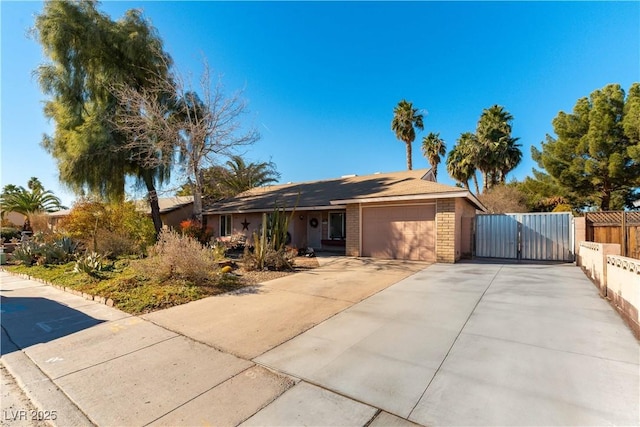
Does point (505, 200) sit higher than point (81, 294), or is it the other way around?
point (505, 200)

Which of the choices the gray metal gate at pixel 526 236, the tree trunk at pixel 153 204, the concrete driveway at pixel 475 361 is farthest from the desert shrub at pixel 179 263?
the tree trunk at pixel 153 204

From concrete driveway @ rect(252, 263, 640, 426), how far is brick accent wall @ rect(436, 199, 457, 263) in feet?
16.5

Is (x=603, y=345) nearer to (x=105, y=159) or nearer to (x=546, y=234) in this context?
(x=546, y=234)

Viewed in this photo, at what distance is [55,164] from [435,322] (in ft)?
69.4

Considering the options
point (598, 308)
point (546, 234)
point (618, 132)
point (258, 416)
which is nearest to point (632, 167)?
point (618, 132)

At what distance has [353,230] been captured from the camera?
533 inches

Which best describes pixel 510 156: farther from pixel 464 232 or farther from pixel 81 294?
pixel 81 294

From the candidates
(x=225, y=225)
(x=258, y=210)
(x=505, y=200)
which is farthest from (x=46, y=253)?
(x=505, y=200)

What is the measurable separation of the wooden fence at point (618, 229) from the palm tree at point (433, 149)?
69.2 ft

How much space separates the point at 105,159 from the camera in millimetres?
16422

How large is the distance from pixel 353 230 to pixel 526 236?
284 inches

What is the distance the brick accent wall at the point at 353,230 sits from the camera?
527 inches

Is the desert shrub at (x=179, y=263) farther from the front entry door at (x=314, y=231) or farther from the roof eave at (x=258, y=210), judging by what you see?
the front entry door at (x=314, y=231)

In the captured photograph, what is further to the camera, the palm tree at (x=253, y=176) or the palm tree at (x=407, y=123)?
the palm tree at (x=407, y=123)
